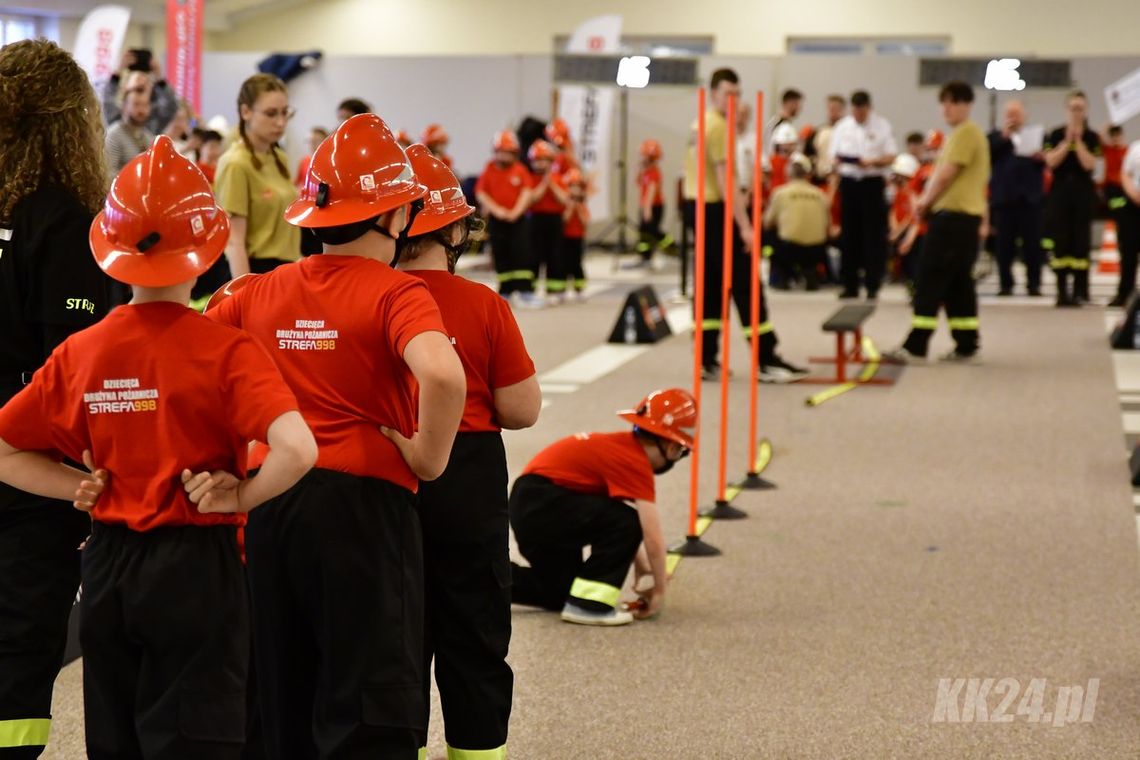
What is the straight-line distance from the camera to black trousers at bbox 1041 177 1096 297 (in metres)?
13.9

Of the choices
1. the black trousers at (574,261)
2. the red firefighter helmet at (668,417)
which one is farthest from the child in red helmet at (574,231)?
the red firefighter helmet at (668,417)

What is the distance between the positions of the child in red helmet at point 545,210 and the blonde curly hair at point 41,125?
11.5 meters

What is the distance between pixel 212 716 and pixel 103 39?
1605cm

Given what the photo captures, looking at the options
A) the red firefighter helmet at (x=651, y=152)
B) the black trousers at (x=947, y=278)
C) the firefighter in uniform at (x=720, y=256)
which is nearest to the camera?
the firefighter in uniform at (x=720, y=256)

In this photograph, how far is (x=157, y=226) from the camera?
243cm

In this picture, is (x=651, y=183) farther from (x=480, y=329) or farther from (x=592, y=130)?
(x=480, y=329)

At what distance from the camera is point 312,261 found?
2.70 meters

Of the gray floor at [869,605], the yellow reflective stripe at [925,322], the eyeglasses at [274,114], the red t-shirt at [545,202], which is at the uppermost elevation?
the eyeglasses at [274,114]

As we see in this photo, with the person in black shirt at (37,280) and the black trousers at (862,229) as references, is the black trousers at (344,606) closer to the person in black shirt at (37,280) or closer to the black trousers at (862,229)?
the person in black shirt at (37,280)

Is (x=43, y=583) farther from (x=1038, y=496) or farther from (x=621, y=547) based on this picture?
(x=1038, y=496)

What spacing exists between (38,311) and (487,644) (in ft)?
3.61

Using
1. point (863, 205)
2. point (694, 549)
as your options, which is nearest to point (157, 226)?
point (694, 549)

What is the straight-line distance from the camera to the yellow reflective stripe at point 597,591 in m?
4.71

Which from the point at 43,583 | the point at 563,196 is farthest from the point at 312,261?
the point at 563,196
